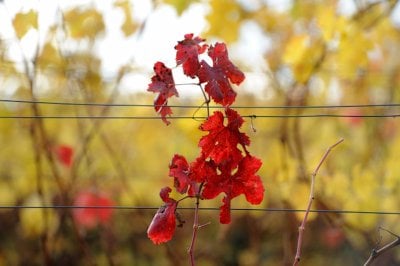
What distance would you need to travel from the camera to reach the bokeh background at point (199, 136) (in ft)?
7.38

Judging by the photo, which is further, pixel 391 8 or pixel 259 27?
pixel 259 27

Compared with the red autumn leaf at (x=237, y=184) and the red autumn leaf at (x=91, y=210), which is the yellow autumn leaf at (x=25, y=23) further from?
the red autumn leaf at (x=91, y=210)

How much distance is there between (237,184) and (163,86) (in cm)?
22

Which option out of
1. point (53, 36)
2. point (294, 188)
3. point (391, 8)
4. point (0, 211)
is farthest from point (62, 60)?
point (0, 211)

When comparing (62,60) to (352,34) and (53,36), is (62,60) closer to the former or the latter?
(53,36)

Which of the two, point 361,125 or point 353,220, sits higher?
point 361,125

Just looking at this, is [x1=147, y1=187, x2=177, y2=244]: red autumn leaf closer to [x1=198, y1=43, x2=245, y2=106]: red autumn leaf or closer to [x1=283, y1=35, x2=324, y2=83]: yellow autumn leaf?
[x1=198, y1=43, x2=245, y2=106]: red autumn leaf

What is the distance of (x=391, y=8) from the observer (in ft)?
6.88

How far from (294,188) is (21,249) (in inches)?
66.8

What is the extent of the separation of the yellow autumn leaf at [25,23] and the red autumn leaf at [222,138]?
0.88 meters

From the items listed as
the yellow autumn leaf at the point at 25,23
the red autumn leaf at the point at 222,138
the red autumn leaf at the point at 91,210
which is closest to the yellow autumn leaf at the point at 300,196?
the red autumn leaf at the point at 91,210

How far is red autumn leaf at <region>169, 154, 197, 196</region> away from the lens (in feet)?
3.65

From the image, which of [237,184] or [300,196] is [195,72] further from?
[300,196]

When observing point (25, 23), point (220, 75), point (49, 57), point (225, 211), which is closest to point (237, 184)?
point (225, 211)
